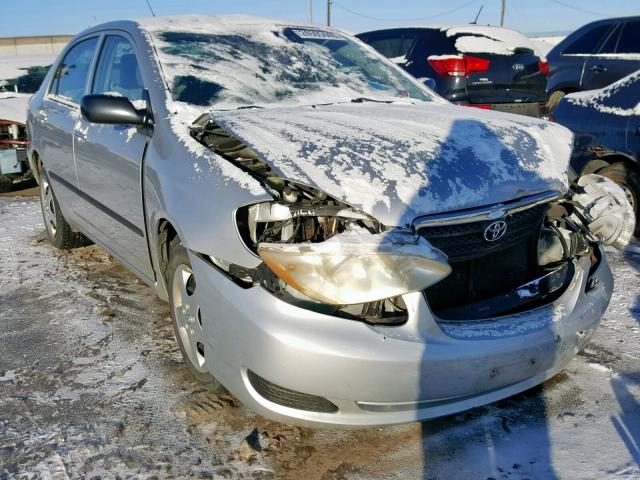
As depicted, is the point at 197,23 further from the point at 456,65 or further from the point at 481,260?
the point at 456,65

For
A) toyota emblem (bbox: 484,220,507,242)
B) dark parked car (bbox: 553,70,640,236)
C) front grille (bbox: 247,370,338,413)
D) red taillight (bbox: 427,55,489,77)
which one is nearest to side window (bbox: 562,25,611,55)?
red taillight (bbox: 427,55,489,77)

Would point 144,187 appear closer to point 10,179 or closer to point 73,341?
point 73,341

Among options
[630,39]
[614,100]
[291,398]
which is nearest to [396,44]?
[630,39]

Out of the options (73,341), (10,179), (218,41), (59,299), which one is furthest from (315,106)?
(10,179)

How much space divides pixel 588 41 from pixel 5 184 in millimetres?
7616

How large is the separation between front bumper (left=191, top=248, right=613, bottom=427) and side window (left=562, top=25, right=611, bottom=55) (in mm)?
7011

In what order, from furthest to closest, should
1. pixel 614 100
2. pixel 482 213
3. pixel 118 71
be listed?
pixel 614 100
pixel 118 71
pixel 482 213

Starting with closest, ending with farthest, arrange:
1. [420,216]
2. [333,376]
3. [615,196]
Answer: [333,376], [420,216], [615,196]

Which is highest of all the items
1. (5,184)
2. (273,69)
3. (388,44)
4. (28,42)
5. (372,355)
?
(273,69)

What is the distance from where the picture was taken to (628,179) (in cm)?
497

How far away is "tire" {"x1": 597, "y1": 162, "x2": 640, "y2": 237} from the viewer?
4.92m

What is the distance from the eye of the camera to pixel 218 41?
3.69 meters

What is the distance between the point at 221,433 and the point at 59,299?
206 centimetres

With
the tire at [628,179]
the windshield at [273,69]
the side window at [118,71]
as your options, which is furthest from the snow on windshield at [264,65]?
the tire at [628,179]
